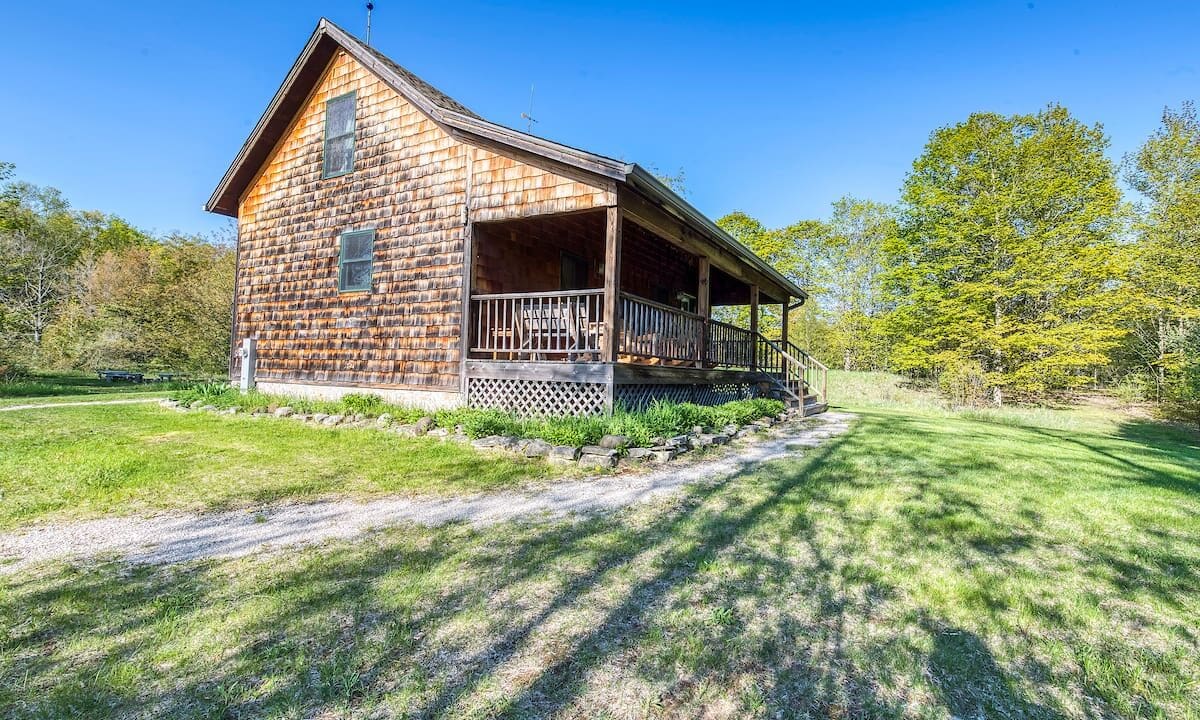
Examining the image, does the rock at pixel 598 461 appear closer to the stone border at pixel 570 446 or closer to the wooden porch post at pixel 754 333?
the stone border at pixel 570 446

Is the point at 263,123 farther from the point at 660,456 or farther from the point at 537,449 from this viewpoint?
the point at 660,456

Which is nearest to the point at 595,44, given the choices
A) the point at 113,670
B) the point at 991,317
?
the point at 991,317

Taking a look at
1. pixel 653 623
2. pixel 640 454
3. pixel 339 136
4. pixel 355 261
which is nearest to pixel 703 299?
pixel 640 454

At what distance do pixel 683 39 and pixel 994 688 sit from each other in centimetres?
1993

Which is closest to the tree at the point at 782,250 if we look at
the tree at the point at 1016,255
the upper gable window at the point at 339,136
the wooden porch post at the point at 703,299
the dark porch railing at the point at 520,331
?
the tree at the point at 1016,255

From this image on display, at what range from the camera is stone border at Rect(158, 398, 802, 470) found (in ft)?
20.8

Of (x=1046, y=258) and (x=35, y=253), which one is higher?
(x=35, y=253)

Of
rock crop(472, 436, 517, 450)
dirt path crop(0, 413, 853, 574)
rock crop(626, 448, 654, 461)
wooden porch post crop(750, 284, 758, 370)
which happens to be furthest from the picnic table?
wooden porch post crop(750, 284, 758, 370)

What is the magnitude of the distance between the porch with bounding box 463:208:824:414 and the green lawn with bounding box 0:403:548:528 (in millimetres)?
1808

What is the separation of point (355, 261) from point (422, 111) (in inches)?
123

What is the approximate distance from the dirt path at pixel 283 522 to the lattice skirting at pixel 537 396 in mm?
2221

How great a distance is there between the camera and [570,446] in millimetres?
6496

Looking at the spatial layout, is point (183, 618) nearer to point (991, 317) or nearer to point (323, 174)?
point (323, 174)

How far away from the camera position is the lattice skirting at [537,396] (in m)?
7.83
